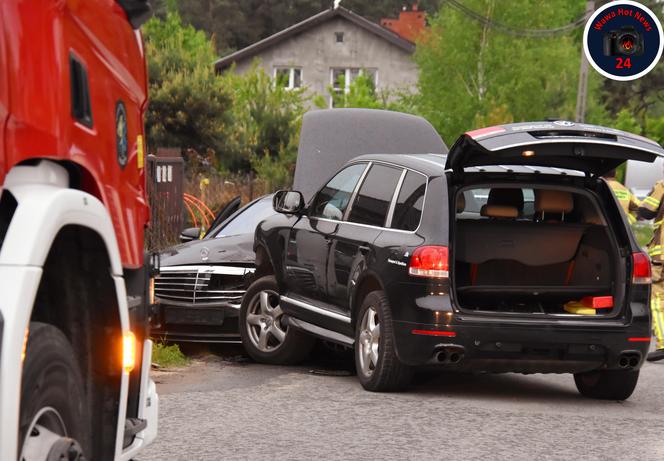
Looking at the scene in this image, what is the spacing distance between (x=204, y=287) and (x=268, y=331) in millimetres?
854

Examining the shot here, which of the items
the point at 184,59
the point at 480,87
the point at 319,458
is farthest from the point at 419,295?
the point at 480,87

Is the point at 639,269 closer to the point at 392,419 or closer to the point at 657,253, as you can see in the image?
the point at 392,419

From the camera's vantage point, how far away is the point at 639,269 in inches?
403

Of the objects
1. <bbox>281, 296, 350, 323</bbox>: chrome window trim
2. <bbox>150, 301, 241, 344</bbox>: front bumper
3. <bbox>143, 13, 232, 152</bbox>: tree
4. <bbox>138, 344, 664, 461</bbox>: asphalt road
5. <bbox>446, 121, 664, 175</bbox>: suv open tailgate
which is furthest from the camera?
<bbox>143, 13, 232, 152</bbox>: tree

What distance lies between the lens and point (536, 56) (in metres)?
71.7

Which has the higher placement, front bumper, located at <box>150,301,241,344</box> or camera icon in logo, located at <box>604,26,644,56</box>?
camera icon in logo, located at <box>604,26,644,56</box>

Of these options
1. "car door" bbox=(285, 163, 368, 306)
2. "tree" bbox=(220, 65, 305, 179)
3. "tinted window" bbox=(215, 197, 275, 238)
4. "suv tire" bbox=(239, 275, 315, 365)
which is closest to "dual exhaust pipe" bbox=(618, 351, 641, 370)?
"car door" bbox=(285, 163, 368, 306)

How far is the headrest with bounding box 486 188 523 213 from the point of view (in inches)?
420

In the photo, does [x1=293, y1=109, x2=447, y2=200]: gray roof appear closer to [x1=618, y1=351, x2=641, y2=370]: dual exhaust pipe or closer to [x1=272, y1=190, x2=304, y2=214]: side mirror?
[x1=272, y1=190, x2=304, y2=214]: side mirror

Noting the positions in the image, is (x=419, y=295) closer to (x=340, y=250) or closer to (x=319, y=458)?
(x=340, y=250)

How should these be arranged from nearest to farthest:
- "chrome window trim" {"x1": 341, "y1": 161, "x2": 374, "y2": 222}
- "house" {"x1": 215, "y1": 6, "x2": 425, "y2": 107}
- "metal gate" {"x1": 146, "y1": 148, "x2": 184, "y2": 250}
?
"chrome window trim" {"x1": 341, "y1": 161, "x2": 374, "y2": 222} < "metal gate" {"x1": 146, "y1": 148, "x2": 184, "y2": 250} < "house" {"x1": 215, "y1": 6, "x2": 425, "y2": 107}

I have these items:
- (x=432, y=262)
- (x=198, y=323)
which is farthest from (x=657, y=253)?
(x=432, y=262)

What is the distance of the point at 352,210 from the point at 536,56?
203 ft

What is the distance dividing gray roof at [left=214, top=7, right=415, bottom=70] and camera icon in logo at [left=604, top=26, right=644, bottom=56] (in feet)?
177
